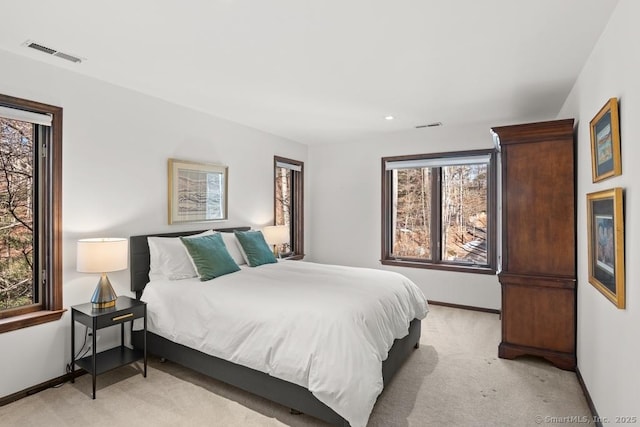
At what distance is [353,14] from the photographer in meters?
2.01

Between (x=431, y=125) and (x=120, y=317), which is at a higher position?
(x=431, y=125)

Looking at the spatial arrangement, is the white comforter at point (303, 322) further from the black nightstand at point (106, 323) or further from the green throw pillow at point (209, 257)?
the black nightstand at point (106, 323)

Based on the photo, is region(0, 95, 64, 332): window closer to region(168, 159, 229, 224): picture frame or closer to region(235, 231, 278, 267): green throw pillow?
region(168, 159, 229, 224): picture frame

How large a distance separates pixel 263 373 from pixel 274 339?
0.29m

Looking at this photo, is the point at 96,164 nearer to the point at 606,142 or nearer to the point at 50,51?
the point at 50,51

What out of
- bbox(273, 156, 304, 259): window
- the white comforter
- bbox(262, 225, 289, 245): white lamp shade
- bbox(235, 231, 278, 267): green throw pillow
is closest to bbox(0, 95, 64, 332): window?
the white comforter

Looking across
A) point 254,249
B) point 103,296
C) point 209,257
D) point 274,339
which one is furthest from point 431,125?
point 103,296

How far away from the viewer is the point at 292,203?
5840mm

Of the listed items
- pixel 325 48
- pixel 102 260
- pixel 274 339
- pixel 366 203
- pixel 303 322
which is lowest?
pixel 274 339

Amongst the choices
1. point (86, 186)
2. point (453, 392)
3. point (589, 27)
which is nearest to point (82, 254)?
point (86, 186)

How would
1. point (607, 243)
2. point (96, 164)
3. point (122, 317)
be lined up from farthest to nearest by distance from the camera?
point (96, 164) < point (122, 317) < point (607, 243)

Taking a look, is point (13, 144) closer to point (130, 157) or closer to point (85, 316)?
point (130, 157)

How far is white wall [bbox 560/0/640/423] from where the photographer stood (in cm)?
164

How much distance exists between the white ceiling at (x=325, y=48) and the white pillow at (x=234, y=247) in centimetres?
148
